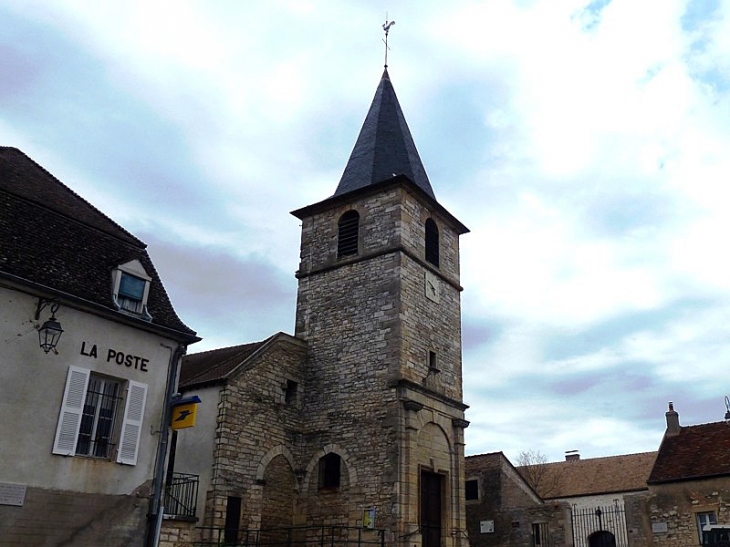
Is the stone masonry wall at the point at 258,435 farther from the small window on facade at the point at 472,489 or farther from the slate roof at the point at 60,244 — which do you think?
the small window on facade at the point at 472,489

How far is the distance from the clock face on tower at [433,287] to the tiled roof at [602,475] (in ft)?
48.8

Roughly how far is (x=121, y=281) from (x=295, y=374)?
8105 mm

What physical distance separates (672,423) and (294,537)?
14.2 m

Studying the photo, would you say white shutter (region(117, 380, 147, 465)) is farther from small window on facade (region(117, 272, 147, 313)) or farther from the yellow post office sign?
small window on facade (region(117, 272, 147, 313))

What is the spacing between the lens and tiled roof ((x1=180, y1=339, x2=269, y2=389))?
17609mm

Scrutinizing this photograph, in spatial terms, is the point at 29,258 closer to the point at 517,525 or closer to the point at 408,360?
the point at 408,360

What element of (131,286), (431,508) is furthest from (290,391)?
(131,286)

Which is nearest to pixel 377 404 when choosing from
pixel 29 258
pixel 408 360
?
pixel 408 360

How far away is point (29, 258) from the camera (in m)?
11.1

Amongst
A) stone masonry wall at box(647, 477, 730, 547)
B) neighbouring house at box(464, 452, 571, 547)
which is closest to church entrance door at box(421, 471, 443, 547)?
neighbouring house at box(464, 452, 571, 547)

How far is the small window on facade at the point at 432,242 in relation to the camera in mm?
21562

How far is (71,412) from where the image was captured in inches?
427

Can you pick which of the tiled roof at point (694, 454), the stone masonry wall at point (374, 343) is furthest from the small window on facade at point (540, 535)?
the stone masonry wall at point (374, 343)

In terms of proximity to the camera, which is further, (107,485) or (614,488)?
(614,488)
